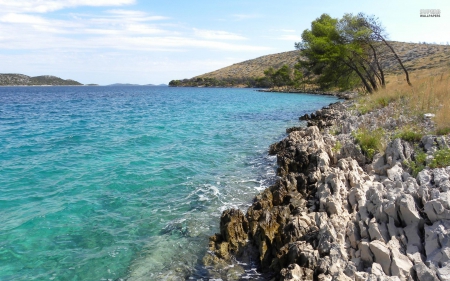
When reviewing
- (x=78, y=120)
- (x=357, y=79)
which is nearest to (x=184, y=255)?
(x=78, y=120)

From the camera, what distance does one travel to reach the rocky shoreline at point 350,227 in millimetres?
5816

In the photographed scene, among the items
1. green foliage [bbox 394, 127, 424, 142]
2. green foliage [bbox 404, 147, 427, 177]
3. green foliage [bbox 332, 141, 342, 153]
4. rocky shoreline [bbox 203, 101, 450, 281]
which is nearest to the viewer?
rocky shoreline [bbox 203, 101, 450, 281]

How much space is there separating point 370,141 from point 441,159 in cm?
344

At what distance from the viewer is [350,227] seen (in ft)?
23.1

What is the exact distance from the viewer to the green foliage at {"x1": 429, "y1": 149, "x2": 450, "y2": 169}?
8227 mm

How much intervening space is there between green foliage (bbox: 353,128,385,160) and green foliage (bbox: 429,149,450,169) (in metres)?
2.32

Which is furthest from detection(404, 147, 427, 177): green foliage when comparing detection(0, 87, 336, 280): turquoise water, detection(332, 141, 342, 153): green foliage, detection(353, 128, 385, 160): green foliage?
detection(0, 87, 336, 280): turquoise water

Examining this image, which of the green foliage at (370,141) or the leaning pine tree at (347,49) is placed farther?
the leaning pine tree at (347,49)

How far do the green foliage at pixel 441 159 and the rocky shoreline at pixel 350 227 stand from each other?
0.52 metres

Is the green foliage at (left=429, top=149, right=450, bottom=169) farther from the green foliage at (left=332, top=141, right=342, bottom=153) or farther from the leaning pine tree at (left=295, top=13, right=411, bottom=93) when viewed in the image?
the leaning pine tree at (left=295, top=13, right=411, bottom=93)

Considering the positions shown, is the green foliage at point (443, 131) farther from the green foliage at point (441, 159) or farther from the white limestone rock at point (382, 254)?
the white limestone rock at point (382, 254)

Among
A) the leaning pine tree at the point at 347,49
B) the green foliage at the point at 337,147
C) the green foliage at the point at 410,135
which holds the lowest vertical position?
the green foliage at the point at 337,147

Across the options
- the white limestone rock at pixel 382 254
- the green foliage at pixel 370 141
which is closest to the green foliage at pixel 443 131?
the green foliage at pixel 370 141

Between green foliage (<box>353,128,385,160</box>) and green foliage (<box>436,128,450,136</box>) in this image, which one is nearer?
green foliage (<box>436,128,450,136</box>)
